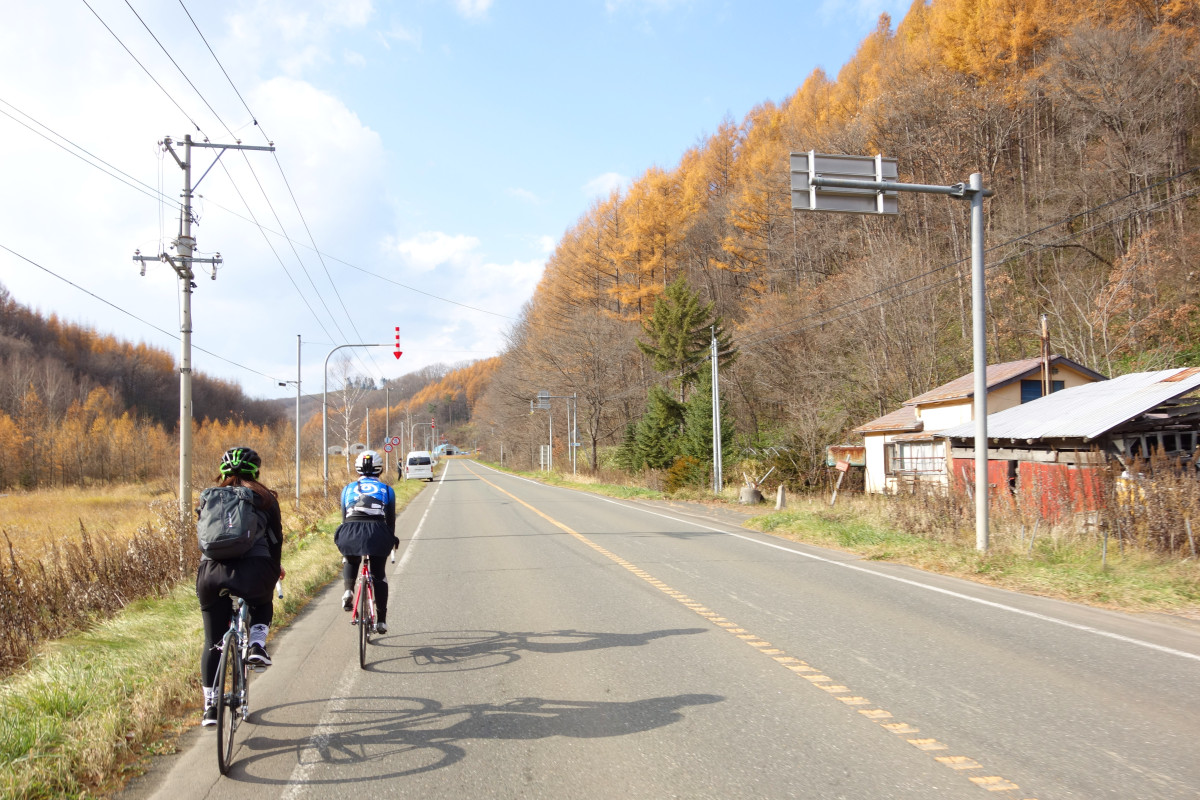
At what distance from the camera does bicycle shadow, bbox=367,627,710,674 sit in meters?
6.33

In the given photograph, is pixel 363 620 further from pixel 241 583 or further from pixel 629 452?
pixel 629 452

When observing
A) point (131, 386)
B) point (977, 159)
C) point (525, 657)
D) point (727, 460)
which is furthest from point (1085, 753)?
point (131, 386)

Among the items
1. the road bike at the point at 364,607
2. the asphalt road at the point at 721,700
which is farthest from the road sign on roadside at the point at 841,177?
the road bike at the point at 364,607

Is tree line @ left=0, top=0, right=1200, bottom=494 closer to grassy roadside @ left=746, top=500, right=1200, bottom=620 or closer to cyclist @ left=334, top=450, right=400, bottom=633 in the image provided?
grassy roadside @ left=746, top=500, right=1200, bottom=620

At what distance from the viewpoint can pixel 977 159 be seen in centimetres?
3909

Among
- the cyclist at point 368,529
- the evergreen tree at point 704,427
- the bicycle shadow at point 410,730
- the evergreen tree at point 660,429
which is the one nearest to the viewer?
the bicycle shadow at point 410,730

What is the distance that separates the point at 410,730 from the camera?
15.6 feet

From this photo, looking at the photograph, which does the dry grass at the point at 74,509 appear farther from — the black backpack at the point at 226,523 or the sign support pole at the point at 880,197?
the sign support pole at the point at 880,197

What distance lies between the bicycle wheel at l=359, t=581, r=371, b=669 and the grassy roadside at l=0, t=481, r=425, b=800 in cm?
126

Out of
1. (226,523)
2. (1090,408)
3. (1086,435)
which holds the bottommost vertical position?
(226,523)

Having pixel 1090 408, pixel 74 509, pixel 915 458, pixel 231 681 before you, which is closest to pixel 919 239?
pixel 915 458

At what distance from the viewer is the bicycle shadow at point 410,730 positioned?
13.8 ft

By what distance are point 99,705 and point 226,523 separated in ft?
6.82

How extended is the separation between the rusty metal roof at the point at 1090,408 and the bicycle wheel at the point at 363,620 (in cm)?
1427
